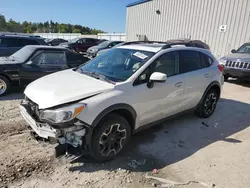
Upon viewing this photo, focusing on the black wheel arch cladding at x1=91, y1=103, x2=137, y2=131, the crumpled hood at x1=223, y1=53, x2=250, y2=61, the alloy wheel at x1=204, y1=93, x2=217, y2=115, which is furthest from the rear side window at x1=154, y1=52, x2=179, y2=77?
the crumpled hood at x1=223, y1=53, x2=250, y2=61

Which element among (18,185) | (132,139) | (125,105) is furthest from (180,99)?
(18,185)

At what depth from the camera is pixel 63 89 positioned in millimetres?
2949

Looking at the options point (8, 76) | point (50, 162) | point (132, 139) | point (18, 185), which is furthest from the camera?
point (8, 76)

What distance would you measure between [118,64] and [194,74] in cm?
163

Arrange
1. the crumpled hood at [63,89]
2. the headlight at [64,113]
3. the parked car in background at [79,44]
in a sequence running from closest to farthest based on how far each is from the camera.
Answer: the headlight at [64,113], the crumpled hood at [63,89], the parked car in background at [79,44]

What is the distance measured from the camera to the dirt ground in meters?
2.76

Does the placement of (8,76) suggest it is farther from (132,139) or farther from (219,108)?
(219,108)

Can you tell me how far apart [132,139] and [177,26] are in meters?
15.4

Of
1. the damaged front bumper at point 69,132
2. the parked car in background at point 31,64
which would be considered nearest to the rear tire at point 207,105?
the damaged front bumper at point 69,132

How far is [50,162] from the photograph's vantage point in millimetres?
3045

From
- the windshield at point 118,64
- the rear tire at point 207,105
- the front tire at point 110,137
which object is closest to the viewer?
the front tire at point 110,137

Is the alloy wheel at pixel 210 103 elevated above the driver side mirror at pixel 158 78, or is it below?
below

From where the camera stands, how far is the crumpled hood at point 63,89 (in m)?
2.74

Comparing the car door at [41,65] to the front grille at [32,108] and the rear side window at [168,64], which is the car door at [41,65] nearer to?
the front grille at [32,108]
